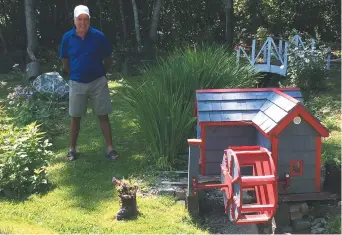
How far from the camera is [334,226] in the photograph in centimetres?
384

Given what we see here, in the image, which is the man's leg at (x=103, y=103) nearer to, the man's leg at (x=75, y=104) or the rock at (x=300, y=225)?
the man's leg at (x=75, y=104)

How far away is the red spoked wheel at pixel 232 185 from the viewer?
360cm

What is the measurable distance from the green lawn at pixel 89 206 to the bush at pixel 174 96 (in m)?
0.34

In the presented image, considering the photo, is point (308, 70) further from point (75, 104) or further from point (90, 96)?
point (75, 104)

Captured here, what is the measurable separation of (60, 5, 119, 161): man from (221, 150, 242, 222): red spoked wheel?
1848 millimetres

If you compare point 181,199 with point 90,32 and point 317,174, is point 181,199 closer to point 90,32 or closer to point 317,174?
point 317,174

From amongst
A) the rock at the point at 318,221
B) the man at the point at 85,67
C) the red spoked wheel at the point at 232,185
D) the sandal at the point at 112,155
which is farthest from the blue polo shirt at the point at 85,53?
the rock at the point at 318,221

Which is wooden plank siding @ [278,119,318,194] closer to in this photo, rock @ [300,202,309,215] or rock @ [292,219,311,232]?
rock @ [300,202,309,215]

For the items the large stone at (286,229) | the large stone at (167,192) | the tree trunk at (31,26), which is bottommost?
the large stone at (286,229)

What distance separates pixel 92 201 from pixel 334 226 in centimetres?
206

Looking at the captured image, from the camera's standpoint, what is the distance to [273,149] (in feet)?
13.0

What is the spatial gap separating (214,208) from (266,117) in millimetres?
932

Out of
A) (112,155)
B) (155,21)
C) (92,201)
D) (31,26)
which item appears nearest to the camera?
(92,201)

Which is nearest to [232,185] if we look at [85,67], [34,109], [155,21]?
[85,67]
